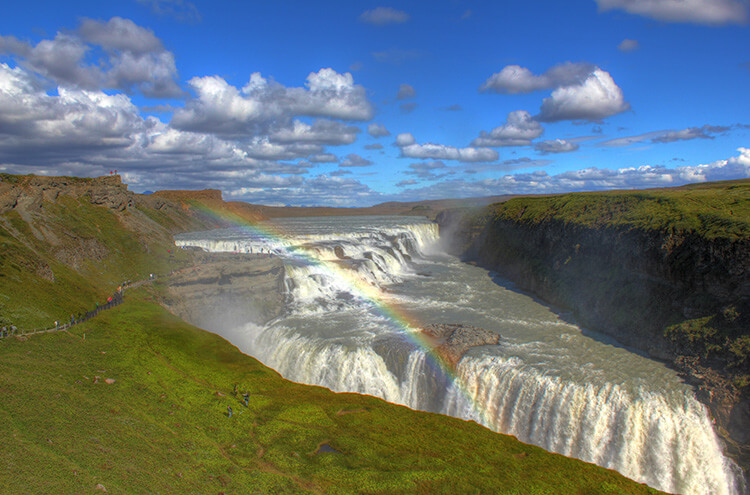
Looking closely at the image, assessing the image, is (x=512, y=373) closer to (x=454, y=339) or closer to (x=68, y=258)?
(x=454, y=339)

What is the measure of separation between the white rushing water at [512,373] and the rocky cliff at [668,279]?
156 cm

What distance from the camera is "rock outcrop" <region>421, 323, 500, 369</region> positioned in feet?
92.9

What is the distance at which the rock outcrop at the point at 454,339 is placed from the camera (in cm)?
2831

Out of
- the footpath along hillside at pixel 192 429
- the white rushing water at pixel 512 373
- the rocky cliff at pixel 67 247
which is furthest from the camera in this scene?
the rocky cliff at pixel 67 247

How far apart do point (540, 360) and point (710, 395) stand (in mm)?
Result: 8808

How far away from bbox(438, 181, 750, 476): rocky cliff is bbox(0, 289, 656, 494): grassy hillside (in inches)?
471

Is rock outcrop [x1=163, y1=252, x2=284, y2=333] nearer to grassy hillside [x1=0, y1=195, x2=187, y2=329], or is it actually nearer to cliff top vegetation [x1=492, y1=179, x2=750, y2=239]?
grassy hillside [x1=0, y1=195, x2=187, y2=329]

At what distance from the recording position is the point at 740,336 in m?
24.6

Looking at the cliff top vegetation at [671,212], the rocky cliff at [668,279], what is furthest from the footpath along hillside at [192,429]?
the cliff top vegetation at [671,212]

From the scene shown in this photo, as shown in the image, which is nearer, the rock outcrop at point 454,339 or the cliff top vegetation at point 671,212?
the rock outcrop at point 454,339

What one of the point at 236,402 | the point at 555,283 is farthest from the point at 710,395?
the point at 236,402

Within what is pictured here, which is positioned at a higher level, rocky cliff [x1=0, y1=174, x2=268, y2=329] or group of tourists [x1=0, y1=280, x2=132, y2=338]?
rocky cliff [x1=0, y1=174, x2=268, y2=329]

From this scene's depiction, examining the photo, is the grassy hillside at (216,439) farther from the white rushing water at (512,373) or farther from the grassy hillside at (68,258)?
the grassy hillside at (68,258)

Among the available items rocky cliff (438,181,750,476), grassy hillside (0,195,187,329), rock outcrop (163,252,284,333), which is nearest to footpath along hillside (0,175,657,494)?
grassy hillside (0,195,187,329)
